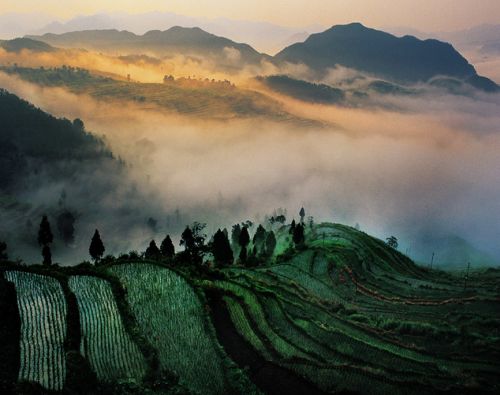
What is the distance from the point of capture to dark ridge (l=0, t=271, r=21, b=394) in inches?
1320

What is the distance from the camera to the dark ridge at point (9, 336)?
110 ft

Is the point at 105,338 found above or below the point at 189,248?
above

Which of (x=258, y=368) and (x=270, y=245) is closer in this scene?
(x=258, y=368)

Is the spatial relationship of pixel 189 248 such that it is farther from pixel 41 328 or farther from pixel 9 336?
pixel 9 336

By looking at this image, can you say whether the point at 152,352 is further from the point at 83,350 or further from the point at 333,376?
Answer: the point at 333,376

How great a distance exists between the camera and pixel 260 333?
167ft

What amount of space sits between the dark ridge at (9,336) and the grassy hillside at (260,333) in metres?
0.38

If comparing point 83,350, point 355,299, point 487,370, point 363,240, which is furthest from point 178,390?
point 363,240

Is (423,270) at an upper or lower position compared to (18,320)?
lower

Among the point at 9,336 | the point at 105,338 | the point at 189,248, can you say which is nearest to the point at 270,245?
the point at 189,248

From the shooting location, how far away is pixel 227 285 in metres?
60.8

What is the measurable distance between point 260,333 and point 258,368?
7.17 meters

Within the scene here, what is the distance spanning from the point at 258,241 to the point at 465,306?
240ft

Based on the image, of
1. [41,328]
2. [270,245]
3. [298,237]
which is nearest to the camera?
[41,328]
